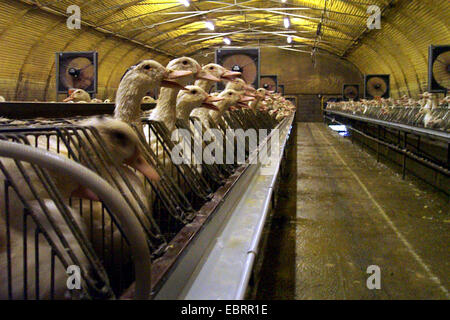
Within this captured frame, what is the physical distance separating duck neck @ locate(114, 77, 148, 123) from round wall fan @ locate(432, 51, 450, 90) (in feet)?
24.0

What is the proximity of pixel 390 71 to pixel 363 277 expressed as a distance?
23.9m

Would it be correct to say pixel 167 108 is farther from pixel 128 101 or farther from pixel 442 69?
pixel 442 69

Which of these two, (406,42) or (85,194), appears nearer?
(85,194)

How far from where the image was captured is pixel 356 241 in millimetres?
4730

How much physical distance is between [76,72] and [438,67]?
7117mm

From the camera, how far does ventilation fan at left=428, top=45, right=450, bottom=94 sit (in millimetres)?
8750

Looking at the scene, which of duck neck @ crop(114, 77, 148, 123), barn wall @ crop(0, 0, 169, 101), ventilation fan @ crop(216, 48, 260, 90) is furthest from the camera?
barn wall @ crop(0, 0, 169, 101)

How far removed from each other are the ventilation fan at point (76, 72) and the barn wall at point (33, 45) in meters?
5.01

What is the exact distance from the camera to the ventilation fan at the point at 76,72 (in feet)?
31.3

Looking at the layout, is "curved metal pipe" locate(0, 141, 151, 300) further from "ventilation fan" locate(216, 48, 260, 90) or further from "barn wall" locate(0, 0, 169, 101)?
"barn wall" locate(0, 0, 169, 101)

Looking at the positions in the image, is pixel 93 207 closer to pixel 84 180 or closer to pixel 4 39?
pixel 84 180

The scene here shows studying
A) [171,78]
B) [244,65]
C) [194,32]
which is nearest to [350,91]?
[194,32]

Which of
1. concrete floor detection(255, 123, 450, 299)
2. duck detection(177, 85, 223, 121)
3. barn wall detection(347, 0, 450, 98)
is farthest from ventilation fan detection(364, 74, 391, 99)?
duck detection(177, 85, 223, 121)

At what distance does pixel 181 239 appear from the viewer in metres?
1.85
